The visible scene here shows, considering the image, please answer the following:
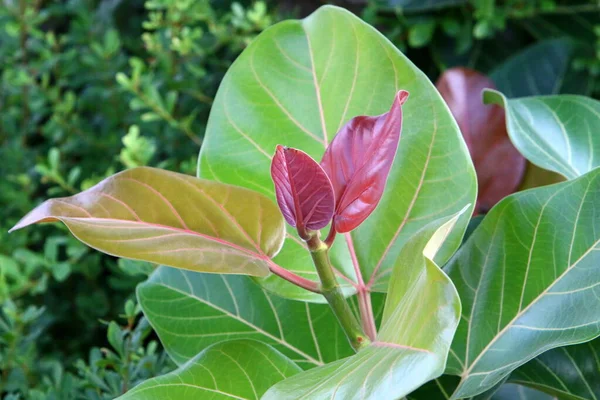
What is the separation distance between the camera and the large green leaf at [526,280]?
1.49 feet

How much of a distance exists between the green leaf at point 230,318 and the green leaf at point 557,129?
23 centimetres

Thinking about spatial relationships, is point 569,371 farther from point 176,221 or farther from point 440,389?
point 176,221

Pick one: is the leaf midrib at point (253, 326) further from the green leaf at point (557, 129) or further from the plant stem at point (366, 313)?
the green leaf at point (557, 129)

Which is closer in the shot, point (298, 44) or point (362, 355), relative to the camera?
point (362, 355)

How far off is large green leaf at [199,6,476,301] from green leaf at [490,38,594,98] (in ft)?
2.37

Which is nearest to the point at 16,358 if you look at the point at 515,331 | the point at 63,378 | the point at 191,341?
the point at 63,378

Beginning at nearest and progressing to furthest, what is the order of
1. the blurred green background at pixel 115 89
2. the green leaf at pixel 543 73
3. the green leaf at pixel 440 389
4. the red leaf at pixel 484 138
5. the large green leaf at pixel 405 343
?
the large green leaf at pixel 405 343 < the green leaf at pixel 440 389 < the red leaf at pixel 484 138 < the blurred green background at pixel 115 89 < the green leaf at pixel 543 73

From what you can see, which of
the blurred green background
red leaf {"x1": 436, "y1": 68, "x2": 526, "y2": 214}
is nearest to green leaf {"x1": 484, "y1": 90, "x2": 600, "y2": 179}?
red leaf {"x1": 436, "y1": 68, "x2": 526, "y2": 214}

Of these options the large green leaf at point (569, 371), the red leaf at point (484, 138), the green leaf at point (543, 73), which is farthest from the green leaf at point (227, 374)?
the green leaf at point (543, 73)

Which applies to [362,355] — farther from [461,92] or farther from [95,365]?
[461,92]

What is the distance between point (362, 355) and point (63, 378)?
0.41 m

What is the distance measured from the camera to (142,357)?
65 cm

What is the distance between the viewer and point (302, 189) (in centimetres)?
40

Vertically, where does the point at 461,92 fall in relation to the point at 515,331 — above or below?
above
